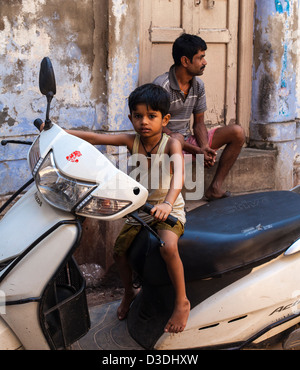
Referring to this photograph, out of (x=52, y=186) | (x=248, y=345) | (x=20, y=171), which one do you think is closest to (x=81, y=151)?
(x=52, y=186)

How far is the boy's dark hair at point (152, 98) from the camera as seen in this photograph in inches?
100

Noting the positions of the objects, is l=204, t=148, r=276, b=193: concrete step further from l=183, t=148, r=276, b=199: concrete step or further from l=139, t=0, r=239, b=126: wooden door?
l=139, t=0, r=239, b=126: wooden door

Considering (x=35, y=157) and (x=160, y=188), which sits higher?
(x=35, y=157)

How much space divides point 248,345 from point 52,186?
118cm

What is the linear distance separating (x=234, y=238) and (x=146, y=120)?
648 millimetres

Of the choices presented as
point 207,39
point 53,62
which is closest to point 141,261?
point 53,62

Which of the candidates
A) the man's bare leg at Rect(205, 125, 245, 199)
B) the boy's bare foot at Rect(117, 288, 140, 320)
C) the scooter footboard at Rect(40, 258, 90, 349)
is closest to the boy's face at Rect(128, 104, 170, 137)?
the scooter footboard at Rect(40, 258, 90, 349)

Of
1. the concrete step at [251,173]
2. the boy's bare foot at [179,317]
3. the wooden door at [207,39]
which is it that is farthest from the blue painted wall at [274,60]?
the boy's bare foot at [179,317]

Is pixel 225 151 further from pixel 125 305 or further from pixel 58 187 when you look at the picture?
pixel 58 187

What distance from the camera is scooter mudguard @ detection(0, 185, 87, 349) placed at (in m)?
2.10

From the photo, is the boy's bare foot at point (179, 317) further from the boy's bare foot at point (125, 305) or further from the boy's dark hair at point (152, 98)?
the boy's dark hair at point (152, 98)

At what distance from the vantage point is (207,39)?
4809 millimetres

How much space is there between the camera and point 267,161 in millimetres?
4930

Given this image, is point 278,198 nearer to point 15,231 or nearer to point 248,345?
point 248,345
